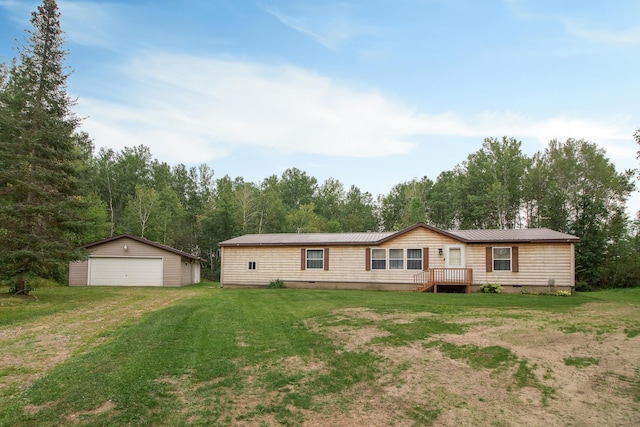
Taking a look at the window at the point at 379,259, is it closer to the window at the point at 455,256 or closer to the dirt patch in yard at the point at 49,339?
the window at the point at 455,256

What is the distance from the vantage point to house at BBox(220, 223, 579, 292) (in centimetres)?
1853

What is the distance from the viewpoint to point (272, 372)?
5.65 meters

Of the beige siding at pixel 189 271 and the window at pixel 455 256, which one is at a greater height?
the window at pixel 455 256

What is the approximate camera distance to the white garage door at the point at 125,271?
2480cm

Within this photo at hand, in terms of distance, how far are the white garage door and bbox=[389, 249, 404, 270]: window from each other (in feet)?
49.1

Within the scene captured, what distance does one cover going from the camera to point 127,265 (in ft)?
82.2

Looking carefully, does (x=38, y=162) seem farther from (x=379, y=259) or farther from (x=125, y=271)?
(x=379, y=259)

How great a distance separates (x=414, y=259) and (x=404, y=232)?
1.50 metres

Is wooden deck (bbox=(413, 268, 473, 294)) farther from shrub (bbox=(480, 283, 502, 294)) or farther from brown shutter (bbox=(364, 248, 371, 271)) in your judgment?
brown shutter (bbox=(364, 248, 371, 271))

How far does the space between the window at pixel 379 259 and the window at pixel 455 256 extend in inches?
124

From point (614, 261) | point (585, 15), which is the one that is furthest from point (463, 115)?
point (614, 261)

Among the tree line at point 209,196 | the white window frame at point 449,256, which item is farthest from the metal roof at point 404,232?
the tree line at point 209,196

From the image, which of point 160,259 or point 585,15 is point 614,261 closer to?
point 585,15

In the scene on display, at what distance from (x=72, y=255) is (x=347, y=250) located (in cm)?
1275
